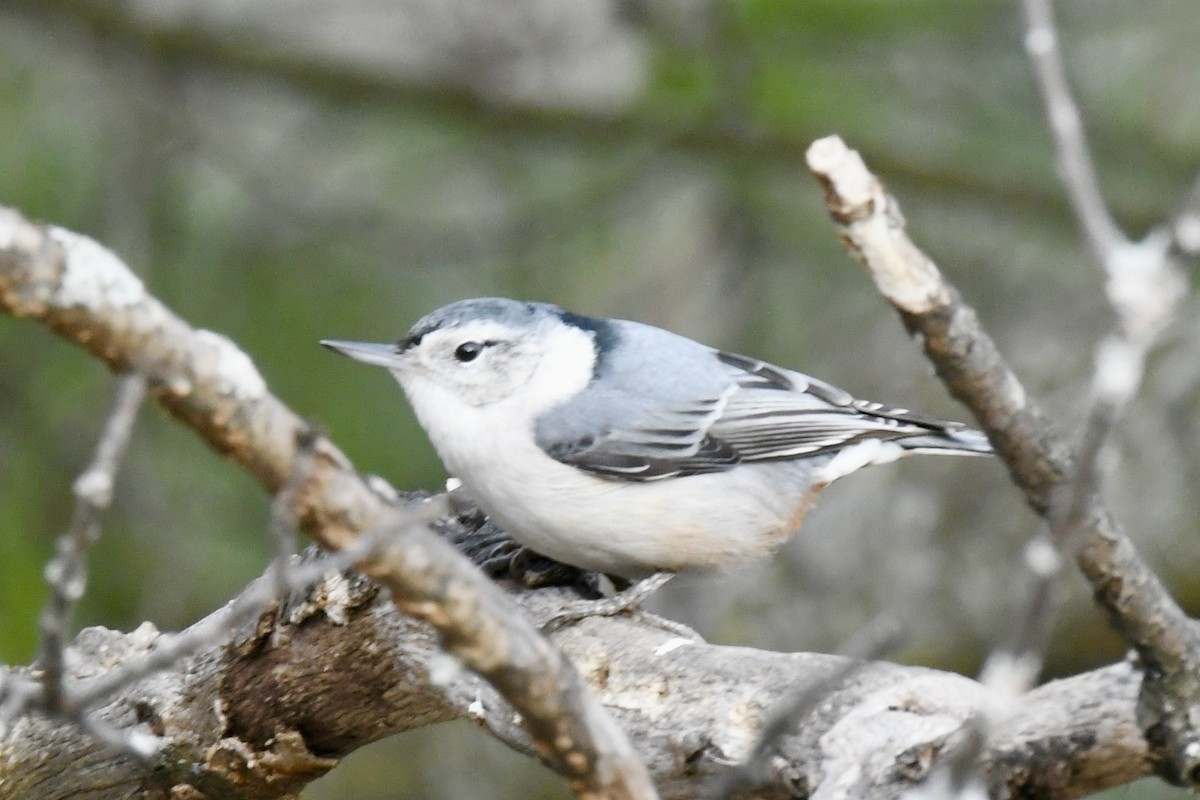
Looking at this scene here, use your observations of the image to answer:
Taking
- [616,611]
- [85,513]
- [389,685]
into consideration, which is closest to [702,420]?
[616,611]

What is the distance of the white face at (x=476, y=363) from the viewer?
2631 mm

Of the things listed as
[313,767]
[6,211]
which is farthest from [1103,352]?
[313,767]

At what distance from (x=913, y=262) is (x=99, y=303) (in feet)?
2.29

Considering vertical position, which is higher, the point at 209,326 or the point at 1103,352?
the point at 209,326

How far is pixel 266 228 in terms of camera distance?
160 inches

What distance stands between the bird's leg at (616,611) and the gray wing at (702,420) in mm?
327

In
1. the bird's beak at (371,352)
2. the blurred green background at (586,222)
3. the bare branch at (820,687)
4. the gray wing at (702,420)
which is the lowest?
the bare branch at (820,687)

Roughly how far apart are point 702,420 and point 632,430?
14cm

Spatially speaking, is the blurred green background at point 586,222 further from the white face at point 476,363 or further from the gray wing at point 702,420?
the white face at point 476,363

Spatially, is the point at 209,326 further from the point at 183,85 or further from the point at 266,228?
the point at 183,85

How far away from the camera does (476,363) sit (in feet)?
8.71

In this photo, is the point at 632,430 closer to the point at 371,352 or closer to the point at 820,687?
the point at 371,352

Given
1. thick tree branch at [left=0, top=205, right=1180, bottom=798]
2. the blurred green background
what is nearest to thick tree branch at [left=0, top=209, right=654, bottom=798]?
thick tree branch at [left=0, top=205, right=1180, bottom=798]

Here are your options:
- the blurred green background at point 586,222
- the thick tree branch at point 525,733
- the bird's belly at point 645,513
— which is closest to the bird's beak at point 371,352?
the bird's belly at point 645,513
